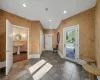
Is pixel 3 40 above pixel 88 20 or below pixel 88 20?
below

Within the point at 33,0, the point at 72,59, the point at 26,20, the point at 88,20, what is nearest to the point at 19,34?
the point at 26,20

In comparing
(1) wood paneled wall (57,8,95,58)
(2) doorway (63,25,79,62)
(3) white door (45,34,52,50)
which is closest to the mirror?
(3) white door (45,34,52,50)

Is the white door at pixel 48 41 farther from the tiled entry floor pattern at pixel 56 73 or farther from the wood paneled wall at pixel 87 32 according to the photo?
the tiled entry floor pattern at pixel 56 73

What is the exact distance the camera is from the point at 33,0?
2863 millimetres

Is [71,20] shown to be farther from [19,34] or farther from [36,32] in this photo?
[19,34]

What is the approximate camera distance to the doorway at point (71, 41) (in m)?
3.99

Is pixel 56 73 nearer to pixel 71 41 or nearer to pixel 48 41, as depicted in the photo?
pixel 71 41

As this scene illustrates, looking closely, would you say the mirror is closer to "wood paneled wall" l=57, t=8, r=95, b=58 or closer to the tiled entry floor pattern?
the tiled entry floor pattern

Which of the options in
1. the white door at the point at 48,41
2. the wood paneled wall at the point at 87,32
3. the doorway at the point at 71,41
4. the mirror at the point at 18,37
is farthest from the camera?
the white door at the point at 48,41

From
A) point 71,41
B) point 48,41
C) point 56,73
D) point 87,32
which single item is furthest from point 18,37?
point 87,32

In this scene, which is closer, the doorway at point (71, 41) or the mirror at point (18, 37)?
the doorway at point (71, 41)

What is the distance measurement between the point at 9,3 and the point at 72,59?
456 cm

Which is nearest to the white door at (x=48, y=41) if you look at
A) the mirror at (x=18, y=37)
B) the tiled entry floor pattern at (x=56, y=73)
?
the mirror at (x=18, y=37)

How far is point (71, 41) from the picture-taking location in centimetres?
454
